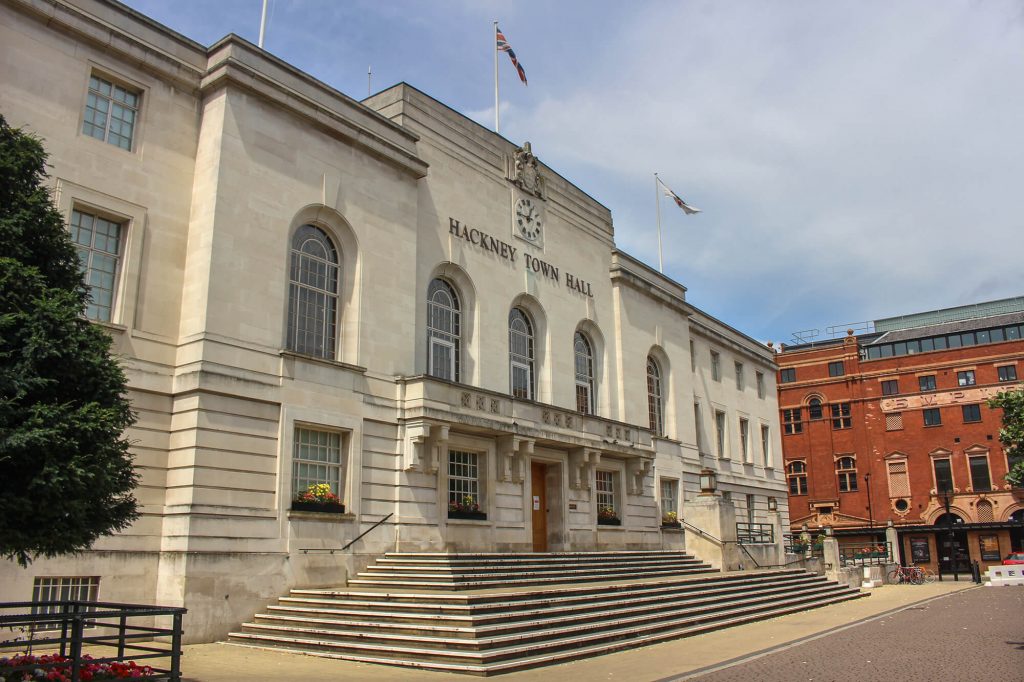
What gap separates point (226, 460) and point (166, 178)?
6.69 metres

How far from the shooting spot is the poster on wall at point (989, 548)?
6047 cm

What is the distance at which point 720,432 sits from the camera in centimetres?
4347

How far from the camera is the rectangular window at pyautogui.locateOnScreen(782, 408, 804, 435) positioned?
242 ft

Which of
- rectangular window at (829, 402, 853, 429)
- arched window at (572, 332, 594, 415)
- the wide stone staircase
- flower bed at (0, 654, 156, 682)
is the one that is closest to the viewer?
flower bed at (0, 654, 156, 682)

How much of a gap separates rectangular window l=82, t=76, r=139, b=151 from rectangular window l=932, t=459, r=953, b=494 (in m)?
63.9

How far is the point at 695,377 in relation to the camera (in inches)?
1639

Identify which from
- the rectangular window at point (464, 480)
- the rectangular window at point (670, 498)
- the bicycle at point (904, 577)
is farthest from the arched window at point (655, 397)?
the bicycle at point (904, 577)

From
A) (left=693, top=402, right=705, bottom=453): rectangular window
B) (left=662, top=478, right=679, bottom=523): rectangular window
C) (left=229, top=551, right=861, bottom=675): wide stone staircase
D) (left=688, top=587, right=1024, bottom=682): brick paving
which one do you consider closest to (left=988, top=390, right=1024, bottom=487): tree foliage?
(left=693, top=402, right=705, bottom=453): rectangular window

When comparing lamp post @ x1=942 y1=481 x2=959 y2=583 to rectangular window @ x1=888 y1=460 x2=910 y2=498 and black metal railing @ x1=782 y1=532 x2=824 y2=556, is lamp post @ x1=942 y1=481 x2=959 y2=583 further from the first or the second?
black metal railing @ x1=782 y1=532 x2=824 y2=556

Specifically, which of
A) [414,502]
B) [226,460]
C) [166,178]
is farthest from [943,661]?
[166,178]

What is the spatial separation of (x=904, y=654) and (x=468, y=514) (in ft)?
39.3

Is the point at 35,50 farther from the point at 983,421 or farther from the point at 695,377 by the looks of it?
the point at 983,421

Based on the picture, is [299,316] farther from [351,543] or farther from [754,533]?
[754,533]

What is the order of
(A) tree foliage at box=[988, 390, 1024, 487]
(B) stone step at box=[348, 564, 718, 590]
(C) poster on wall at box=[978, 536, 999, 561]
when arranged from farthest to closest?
Result: 1. (C) poster on wall at box=[978, 536, 999, 561]
2. (A) tree foliage at box=[988, 390, 1024, 487]
3. (B) stone step at box=[348, 564, 718, 590]
